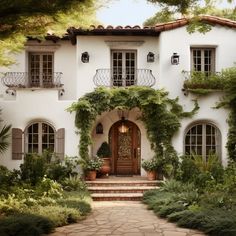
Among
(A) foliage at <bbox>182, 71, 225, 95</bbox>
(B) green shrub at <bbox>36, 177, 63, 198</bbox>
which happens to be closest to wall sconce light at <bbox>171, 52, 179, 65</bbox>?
(A) foliage at <bbox>182, 71, 225, 95</bbox>

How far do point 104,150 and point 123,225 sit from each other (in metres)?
7.34

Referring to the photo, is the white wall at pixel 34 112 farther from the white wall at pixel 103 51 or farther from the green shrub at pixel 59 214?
the green shrub at pixel 59 214

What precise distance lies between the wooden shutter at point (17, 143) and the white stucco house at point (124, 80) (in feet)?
0.13

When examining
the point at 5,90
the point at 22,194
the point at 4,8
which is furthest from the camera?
the point at 5,90

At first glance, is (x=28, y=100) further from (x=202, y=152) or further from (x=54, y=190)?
(x=202, y=152)

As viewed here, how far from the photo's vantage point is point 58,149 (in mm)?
16016

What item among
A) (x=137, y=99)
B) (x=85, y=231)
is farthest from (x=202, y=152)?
(x=85, y=231)

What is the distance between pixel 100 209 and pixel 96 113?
16.6 feet

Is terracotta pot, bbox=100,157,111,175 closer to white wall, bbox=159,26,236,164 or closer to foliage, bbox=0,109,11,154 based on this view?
white wall, bbox=159,26,236,164

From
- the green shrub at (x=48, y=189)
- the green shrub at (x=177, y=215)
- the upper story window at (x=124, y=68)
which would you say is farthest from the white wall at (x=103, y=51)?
the green shrub at (x=177, y=215)

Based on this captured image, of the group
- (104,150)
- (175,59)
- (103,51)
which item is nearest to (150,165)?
(104,150)

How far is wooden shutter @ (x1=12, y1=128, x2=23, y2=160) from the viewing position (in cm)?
1598

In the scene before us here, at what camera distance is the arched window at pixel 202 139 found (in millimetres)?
16125

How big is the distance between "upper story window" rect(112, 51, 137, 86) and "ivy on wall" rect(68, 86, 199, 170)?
2.83 ft
